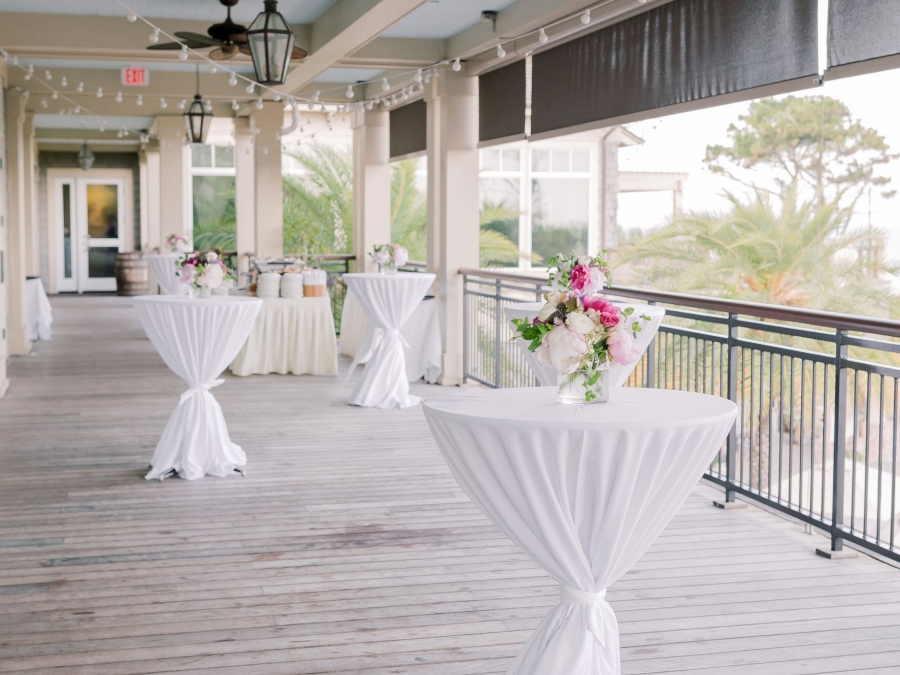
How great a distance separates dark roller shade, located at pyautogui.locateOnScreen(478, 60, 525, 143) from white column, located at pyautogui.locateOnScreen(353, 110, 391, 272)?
291 cm

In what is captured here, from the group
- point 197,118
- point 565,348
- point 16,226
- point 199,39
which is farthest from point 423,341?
point 565,348

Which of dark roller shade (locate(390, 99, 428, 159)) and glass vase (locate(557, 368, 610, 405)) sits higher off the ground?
dark roller shade (locate(390, 99, 428, 159))

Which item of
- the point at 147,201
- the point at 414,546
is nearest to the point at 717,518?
the point at 414,546

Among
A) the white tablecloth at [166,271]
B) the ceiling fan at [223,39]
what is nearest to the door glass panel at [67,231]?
the white tablecloth at [166,271]

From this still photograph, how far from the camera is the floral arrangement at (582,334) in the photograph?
2828mm

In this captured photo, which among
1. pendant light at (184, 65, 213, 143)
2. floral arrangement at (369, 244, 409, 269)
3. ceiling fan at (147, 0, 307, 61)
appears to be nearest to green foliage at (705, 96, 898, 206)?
floral arrangement at (369, 244, 409, 269)

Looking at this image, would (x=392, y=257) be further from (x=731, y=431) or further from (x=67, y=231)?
(x=67, y=231)

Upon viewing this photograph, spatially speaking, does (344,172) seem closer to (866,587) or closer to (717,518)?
(717,518)

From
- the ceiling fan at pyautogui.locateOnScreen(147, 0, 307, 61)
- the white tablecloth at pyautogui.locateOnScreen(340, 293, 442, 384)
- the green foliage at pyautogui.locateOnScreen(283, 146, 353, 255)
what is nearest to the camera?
the ceiling fan at pyautogui.locateOnScreen(147, 0, 307, 61)

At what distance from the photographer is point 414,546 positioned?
14.8 ft

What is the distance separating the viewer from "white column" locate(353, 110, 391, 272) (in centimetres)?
1195

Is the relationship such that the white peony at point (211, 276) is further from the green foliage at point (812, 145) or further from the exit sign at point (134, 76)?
the green foliage at point (812, 145)

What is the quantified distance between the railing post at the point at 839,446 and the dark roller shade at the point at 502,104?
15.2 feet

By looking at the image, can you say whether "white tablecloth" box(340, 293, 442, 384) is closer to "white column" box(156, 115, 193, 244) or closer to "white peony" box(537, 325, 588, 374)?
"white peony" box(537, 325, 588, 374)
